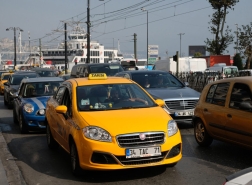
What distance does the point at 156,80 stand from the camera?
13.2 metres

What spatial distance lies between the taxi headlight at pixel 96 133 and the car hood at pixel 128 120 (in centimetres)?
6

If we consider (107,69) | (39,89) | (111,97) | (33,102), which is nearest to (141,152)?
(111,97)

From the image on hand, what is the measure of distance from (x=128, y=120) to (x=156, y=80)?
6.82 metres

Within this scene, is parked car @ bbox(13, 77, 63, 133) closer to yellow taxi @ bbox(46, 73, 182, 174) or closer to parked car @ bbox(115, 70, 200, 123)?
parked car @ bbox(115, 70, 200, 123)

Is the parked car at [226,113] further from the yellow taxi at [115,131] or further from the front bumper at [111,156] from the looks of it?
the front bumper at [111,156]

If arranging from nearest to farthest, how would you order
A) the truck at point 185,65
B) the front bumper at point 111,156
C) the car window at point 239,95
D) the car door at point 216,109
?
the front bumper at point 111,156 < the car window at point 239,95 < the car door at point 216,109 < the truck at point 185,65

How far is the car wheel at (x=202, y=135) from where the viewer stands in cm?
877

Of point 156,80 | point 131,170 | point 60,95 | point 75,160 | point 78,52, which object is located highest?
point 78,52

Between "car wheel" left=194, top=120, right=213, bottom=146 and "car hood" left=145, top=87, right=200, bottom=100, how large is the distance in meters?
2.36

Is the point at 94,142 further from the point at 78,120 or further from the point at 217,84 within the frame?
the point at 217,84

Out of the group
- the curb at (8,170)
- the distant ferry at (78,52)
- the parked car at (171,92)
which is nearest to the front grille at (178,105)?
the parked car at (171,92)

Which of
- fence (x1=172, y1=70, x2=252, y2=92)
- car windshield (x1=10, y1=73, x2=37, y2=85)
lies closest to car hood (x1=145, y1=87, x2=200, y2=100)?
fence (x1=172, y1=70, x2=252, y2=92)

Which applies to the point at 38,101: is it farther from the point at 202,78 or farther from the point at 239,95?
the point at 202,78

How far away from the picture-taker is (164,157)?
6.34m
